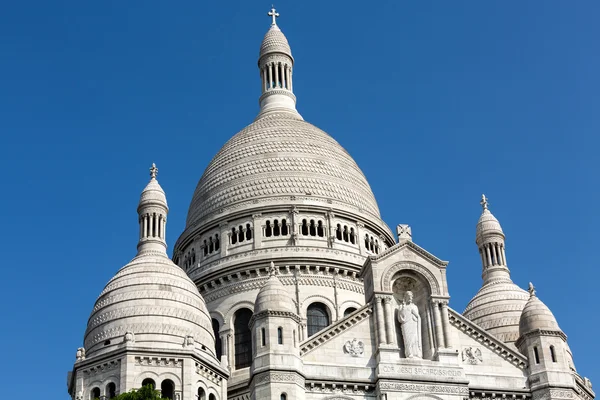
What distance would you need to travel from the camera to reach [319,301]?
58.5 meters

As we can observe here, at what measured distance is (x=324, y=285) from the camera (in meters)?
59.2

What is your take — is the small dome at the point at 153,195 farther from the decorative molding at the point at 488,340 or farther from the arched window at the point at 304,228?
the decorative molding at the point at 488,340

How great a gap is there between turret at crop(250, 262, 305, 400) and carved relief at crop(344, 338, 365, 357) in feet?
7.10

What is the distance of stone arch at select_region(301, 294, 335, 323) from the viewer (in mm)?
58062

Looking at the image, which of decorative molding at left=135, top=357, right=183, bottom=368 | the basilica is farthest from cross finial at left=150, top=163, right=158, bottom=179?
decorative molding at left=135, top=357, right=183, bottom=368

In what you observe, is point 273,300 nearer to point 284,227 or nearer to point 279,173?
point 284,227

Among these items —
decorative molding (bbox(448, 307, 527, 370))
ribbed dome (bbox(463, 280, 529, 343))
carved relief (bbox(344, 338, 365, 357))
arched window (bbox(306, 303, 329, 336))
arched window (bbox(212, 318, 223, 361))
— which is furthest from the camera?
ribbed dome (bbox(463, 280, 529, 343))

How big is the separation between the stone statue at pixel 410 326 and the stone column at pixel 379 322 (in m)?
0.82

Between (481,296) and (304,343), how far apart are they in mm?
19630

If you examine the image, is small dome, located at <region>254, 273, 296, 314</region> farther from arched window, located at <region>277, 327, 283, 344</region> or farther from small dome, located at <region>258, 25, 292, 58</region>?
small dome, located at <region>258, 25, 292, 58</region>

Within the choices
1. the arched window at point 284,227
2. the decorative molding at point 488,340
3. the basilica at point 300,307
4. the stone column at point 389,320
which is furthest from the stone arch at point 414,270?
the arched window at point 284,227

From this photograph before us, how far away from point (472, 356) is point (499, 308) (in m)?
14.4

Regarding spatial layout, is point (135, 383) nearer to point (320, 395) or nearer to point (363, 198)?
point (320, 395)

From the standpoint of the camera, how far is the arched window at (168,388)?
46.1 metres
